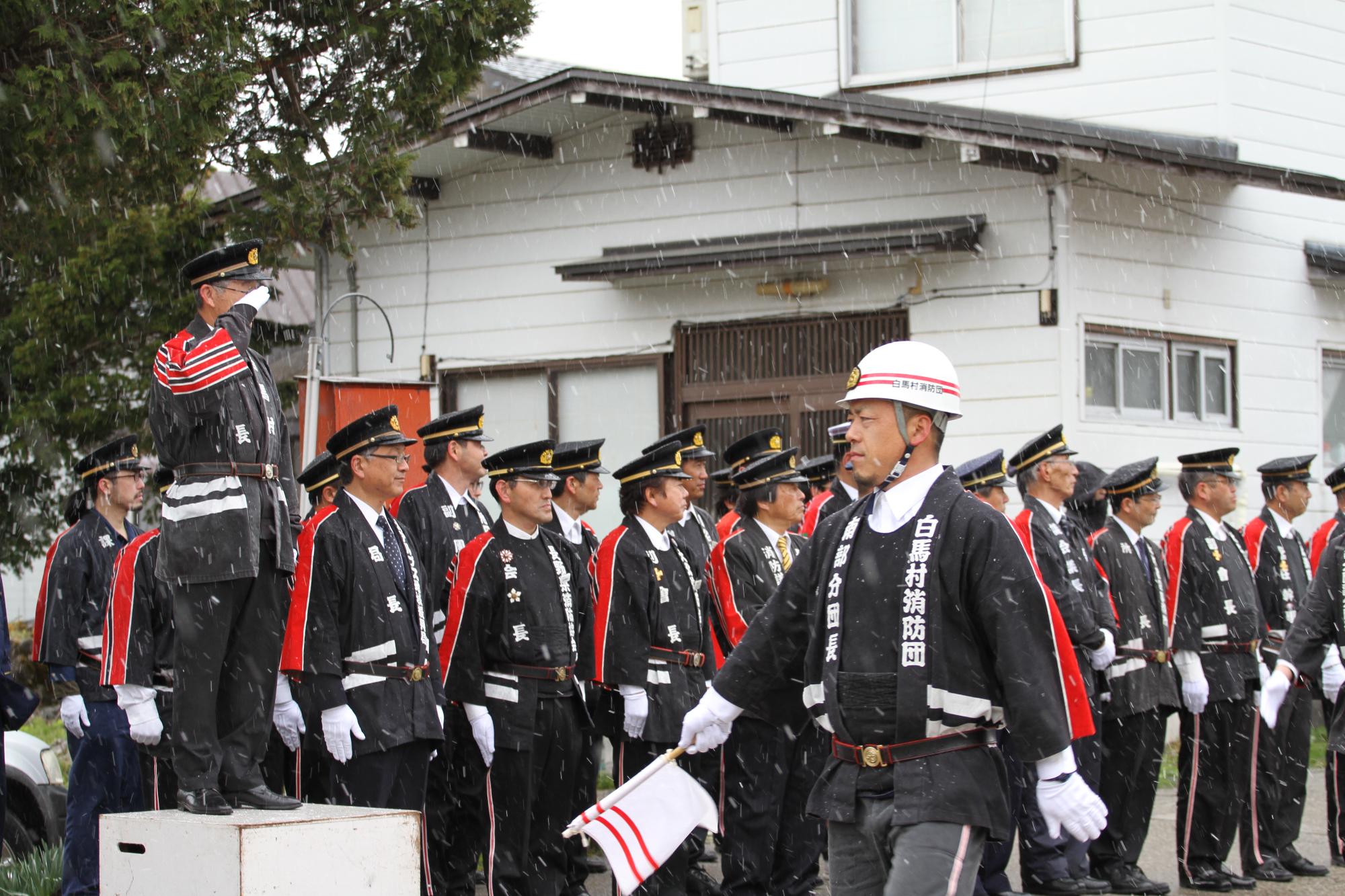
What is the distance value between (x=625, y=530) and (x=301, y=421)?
172 inches

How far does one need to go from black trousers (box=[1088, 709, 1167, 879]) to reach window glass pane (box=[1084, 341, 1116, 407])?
13.2 feet

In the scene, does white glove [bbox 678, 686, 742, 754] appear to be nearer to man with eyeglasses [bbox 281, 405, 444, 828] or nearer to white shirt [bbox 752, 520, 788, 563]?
man with eyeglasses [bbox 281, 405, 444, 828]

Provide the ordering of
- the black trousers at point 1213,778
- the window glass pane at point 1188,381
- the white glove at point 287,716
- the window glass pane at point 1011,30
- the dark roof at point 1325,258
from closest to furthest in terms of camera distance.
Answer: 1. the white glove at point 287,716
2. the black trousers at point 1213,778
3. the window glass pane at point 1188,381
4. the dark roof at point 1325,258
5. the window glass pane at point 1011,30

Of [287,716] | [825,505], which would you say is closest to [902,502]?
[287,716]

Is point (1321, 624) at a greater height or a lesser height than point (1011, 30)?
lesser

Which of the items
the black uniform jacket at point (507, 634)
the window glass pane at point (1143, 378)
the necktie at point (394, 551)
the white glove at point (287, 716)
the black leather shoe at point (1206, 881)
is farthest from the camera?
the window glass pane at point (1143, 378)

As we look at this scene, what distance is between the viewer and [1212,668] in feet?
32.4

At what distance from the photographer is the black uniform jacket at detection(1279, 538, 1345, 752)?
9.05m

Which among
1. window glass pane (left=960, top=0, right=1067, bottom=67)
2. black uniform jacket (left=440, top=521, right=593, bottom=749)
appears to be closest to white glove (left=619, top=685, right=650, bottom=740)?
black uniform jacket (left=440, top=521, right=593, bottom=749)

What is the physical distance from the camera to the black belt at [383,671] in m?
7.35

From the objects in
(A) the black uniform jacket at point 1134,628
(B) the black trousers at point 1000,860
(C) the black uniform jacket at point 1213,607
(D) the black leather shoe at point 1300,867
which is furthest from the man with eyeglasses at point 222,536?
(D) the black leather shoe at point 1300,867

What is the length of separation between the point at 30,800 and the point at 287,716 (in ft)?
10.8

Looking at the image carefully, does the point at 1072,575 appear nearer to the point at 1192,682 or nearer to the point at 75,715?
the point at 1192,682

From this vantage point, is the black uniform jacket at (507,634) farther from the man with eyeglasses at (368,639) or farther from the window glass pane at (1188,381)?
the window glass pane at (1188,381)
